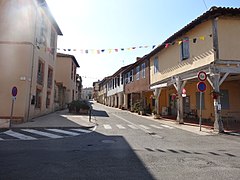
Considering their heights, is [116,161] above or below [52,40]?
below

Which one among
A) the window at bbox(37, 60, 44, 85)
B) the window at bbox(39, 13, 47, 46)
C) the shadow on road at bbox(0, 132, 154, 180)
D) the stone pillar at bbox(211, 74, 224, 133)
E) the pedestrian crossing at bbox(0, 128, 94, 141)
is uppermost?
the window at bbox(39, 13, 47, 46)

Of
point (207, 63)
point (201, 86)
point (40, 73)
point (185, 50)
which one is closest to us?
point (201, 86)

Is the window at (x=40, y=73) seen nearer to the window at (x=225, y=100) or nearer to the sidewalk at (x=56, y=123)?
the sidewalk at (x=56, y=123)

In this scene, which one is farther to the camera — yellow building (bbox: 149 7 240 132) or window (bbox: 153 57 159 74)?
window (bbox: 153 57 159 74)

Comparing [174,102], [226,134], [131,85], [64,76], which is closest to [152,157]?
[226,134]

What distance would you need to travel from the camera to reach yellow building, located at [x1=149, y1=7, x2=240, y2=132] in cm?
1222

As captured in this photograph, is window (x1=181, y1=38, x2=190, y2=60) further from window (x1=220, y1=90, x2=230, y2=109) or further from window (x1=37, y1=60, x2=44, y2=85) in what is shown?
window (x1=37, y1=60, x2=44, y2=85)

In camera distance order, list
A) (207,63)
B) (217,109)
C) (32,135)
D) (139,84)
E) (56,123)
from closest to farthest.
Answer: (32,135)
(217,109)
(207,63)
(56,123)
(139,84)

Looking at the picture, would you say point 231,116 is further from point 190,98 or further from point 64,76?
point 64,76

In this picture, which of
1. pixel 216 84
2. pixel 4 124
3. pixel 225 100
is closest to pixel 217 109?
pixel 216 84

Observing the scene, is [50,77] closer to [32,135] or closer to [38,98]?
[38,98]

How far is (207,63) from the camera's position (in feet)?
42.3

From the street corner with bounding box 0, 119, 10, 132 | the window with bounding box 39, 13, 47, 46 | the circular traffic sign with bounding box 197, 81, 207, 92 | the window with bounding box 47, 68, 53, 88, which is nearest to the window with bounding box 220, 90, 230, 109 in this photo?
the circular traffic sign with bounding box 197, 81, 207, 92

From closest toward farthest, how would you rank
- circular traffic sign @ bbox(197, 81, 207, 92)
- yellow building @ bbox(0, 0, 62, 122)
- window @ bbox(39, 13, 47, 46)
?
1. circular traffic sign @ bbox(197, 81, 207, 92)
2. yellow building @ bbox(0, 0, 62, 122)
3. window @ bbox(39, 13, 47, 46)
